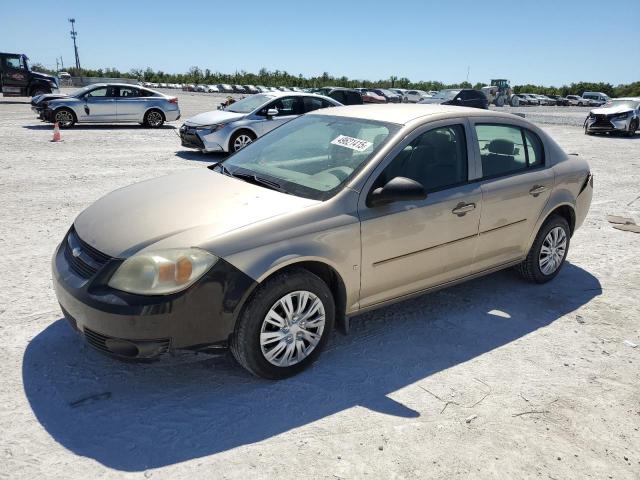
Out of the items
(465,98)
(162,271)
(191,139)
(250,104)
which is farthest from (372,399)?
(465,98)

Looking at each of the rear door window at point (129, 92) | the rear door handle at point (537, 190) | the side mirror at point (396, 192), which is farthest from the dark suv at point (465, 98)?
the side mirror at point (396, 192)

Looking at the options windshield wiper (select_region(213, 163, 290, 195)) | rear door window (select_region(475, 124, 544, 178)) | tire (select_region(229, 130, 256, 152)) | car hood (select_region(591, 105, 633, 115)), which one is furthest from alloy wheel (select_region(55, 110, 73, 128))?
car hood (select_region(591, 105, 633, 115))

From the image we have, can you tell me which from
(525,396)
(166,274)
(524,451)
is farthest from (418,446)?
(166,274)

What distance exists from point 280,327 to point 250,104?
9985mm

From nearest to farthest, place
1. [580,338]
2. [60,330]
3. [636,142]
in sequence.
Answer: [60,330], [580,338], [636,142]

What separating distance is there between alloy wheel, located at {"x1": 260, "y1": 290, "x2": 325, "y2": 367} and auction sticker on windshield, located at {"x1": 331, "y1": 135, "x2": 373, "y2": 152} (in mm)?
1163

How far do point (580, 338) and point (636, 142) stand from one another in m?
17.4

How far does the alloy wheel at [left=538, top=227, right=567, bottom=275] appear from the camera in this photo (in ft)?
16.4

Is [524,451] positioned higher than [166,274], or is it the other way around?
[166,274]

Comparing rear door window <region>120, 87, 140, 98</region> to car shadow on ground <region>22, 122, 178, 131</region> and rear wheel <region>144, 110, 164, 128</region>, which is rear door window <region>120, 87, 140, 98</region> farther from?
car shadow on ground <region>22, 122, 178, 131</region>

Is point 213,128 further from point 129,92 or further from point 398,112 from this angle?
point 398,112

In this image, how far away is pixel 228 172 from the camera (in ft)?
13.8

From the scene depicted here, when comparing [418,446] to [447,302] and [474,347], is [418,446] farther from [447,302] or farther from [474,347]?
[447,302]

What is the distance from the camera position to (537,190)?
4.68 metres
